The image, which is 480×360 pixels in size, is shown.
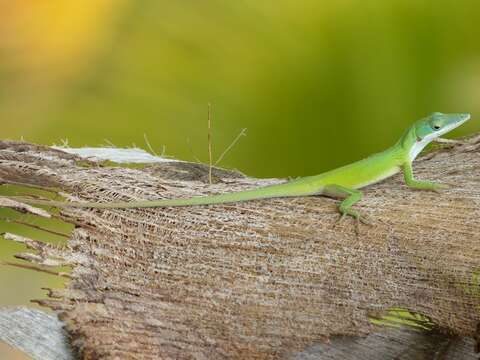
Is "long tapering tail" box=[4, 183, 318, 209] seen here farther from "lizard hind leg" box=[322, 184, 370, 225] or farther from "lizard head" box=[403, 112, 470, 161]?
"lizard head" box=[403, 112, 470, 161]

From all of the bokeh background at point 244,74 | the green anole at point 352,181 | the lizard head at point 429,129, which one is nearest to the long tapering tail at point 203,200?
the green anole at point 352,181

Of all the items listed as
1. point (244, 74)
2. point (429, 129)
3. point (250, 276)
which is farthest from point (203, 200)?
point (244, 74)

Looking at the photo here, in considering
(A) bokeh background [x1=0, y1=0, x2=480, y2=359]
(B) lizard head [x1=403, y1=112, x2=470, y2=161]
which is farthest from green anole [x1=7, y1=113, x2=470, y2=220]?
(A) bokeh background [x1=0, y1=0, x2=480, y2=359]

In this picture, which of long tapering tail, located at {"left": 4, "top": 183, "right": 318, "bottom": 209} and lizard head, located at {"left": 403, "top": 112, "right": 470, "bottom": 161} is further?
lizard head, located at {"left": 403, "top": 112, "right": 470, "bottom": 161}

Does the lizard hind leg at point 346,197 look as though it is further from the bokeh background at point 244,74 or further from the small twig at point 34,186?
the bokeh background at point 244,74

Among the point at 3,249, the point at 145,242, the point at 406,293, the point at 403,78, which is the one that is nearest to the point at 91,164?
the point at 145,242

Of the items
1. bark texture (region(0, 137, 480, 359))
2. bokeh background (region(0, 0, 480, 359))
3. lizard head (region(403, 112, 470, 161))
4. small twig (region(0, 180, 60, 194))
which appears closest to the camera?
bark texture (region(0, 137, 480, 359))

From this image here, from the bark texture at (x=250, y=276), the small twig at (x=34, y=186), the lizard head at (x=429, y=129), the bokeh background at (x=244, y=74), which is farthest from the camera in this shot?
the bokeh background at (x=244, y=74)

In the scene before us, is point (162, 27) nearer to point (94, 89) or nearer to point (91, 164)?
point (94, 89)
